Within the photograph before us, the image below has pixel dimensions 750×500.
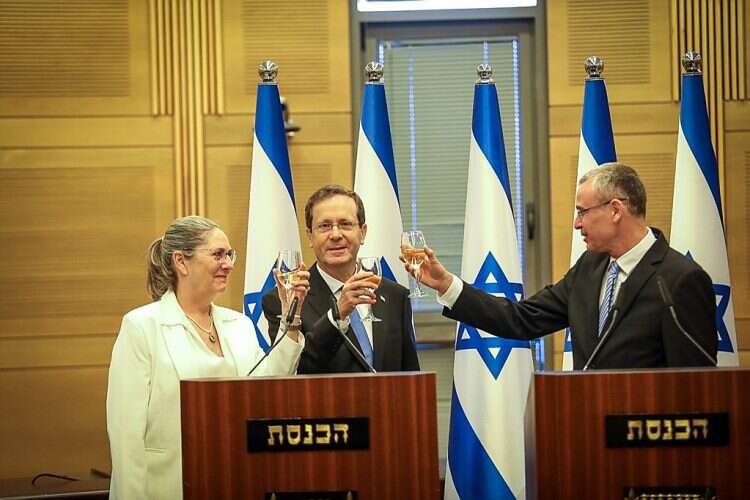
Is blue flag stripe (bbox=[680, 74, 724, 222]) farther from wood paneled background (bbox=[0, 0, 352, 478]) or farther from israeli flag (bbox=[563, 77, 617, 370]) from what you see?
wood paneled background (bbox=[0, 0, 352, 478])

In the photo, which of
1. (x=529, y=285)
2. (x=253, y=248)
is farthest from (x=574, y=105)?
(x=253, y=248)

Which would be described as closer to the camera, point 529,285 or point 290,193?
point 290,193

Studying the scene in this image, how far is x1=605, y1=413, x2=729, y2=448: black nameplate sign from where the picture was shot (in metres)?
2.47

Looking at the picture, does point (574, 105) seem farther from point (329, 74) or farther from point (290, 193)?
point (290, 193)

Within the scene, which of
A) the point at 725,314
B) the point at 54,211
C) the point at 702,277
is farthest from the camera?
the point at 54,211

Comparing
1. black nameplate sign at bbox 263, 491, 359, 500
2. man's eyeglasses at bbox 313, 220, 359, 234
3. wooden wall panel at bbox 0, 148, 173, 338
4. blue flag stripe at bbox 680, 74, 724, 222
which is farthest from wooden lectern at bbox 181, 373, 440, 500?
wooden wall panel at bbox 0, 148, 173, 338

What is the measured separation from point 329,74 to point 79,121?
1.43 meters

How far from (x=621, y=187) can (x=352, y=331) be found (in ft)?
3.18

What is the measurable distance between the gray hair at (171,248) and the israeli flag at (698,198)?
2.40 m

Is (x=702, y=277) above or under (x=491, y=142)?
under

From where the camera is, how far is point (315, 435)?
249cm

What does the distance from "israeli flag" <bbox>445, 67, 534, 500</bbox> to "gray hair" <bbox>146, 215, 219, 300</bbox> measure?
169 cm

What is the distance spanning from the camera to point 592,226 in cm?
329

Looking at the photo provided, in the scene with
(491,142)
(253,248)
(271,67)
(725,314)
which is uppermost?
(271,67)
